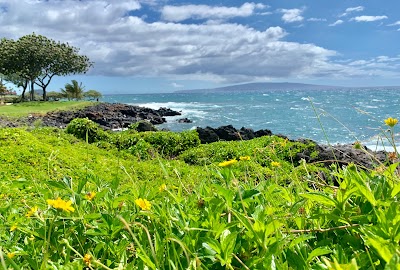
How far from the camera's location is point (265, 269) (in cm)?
92

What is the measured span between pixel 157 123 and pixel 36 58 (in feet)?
49.1

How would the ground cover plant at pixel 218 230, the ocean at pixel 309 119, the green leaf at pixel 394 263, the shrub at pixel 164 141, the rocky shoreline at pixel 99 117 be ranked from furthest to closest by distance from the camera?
the rocky shoreline at pixel 99 117 < the shrub at pixel 164 141 < the ocean at pixel 309 119 < the ground cover plant at pixel 218 230 < the green leaf at pixel 394 263

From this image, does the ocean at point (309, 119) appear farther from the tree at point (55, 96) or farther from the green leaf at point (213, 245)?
the tree at point (55, 96)

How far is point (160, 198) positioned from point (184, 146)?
10.7 metres

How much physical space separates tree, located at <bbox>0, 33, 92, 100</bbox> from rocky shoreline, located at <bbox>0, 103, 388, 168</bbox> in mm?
8017

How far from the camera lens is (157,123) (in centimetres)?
3128

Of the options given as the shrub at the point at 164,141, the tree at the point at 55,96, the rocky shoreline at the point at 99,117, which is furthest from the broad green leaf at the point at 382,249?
the tree at the point at 55,96

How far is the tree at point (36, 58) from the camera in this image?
119ft

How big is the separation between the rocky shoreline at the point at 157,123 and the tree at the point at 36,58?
8.02m

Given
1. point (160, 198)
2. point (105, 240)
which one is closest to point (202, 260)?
point (105, 240)

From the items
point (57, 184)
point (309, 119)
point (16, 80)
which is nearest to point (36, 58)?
point (16, 80)

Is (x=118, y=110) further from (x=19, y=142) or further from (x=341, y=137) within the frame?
(x=19, y=142)

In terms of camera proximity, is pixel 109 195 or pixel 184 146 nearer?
pixel 109 195

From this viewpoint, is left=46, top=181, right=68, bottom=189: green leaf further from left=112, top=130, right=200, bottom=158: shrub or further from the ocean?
left=112, top=130, right=200, bottom=158: shrub
